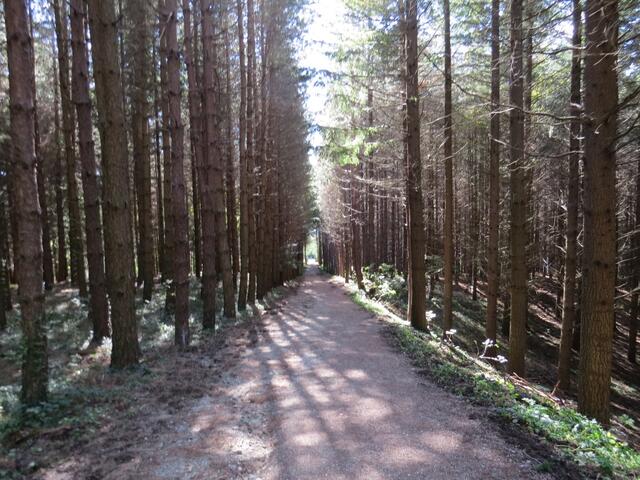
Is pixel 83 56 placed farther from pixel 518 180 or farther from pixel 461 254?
pixel 461 254

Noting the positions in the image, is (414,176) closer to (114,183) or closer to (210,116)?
(210,116)

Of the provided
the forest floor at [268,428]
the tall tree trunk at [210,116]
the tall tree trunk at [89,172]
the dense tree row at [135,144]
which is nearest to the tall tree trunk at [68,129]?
the dense tree row at [135,144]

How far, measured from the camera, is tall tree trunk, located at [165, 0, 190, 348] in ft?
28.4

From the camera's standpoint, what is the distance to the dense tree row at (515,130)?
5.48 m

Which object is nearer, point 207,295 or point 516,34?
point 516,34

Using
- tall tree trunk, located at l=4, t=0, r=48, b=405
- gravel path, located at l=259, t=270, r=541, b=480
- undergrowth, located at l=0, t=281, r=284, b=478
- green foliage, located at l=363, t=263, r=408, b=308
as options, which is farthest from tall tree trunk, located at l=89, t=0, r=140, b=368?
green foliage, located at l=363, t=263, r=408, b=308

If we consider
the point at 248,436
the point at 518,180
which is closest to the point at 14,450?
the point at 248,436

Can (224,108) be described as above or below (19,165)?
above

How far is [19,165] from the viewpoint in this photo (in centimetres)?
492

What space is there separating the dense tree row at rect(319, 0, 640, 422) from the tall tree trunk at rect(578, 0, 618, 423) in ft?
0.05

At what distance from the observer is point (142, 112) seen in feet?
44.4

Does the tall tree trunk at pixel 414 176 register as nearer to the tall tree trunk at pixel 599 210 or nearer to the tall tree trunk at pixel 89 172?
the tall tree trunk at pixel 599 210

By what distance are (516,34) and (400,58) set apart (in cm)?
320

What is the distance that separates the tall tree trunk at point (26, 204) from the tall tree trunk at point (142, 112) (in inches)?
338
